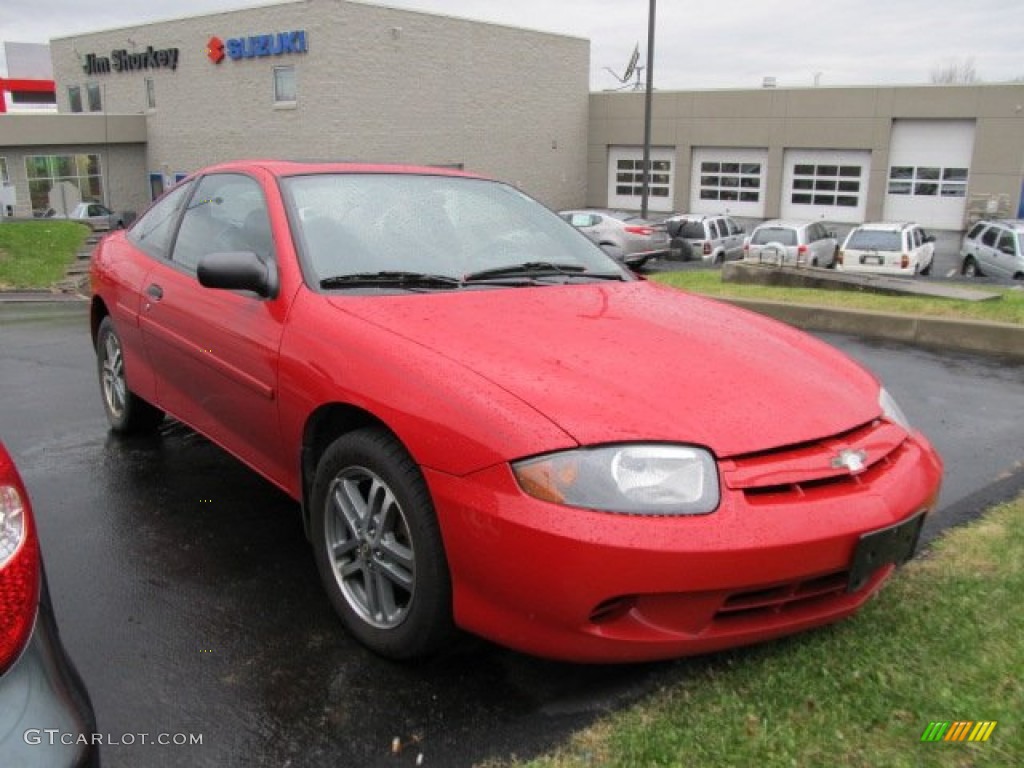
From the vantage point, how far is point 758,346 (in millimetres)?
3182

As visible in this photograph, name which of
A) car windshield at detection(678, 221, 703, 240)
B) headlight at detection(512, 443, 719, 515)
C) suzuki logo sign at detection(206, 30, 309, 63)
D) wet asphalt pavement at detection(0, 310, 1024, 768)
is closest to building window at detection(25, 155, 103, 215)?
suzuki logo sign at detection(206, 30, 309, 63)

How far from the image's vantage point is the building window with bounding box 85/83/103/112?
120ft

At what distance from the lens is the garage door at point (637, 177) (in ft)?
126

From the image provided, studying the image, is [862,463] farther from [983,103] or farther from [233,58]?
[983,103]

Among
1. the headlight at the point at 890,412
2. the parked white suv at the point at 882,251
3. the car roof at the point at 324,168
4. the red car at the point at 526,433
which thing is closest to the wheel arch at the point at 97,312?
the car roof at the point at 324,168

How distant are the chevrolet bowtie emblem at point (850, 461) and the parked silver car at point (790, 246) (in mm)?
20019

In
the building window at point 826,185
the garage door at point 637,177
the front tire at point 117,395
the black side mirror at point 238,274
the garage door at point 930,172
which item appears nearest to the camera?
the black side mirror at point 238,274

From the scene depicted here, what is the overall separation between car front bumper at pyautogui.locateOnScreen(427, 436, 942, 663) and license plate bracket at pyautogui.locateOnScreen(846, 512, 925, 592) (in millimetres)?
15

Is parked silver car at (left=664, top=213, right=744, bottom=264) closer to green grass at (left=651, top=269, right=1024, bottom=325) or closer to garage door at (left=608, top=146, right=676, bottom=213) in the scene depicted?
garage door at (left=608, top=146, right=676, bottom=213)

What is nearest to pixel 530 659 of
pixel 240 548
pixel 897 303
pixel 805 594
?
pixel 805 594

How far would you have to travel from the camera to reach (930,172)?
33156 mm

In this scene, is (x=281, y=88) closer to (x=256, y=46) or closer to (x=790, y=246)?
(x=256, y=46)

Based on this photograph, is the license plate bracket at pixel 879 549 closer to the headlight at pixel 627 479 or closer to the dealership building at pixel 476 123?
the headlight at pixel 627 479

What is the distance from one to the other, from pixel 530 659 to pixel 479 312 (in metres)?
1.19
